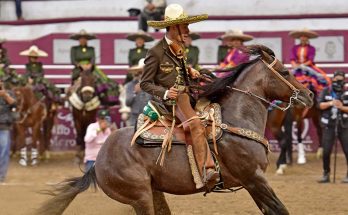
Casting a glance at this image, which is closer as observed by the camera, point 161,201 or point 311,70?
point 161,201

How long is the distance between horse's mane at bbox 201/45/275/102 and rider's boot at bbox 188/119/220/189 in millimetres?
490

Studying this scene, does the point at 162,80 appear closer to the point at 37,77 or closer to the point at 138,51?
the point at 138,51

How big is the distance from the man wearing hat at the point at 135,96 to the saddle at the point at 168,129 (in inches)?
320

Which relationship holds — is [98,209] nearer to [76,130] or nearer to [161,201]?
[161,201]

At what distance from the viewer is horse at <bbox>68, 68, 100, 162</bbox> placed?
1922 cm

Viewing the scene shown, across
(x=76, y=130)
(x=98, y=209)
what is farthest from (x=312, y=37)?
(x=98, y=209)

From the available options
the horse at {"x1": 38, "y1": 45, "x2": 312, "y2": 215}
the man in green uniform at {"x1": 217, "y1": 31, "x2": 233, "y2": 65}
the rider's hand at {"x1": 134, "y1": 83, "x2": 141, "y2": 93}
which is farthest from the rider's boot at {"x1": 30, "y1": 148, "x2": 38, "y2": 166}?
the horse at {"x1": 38, "y1": 45, "x2": 312, "y2": 215}

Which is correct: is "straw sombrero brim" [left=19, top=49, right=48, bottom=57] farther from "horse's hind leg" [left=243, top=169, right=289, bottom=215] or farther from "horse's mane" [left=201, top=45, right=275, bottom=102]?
"horse's hind leg" [left=243, top=169, right=289, bottom=215]

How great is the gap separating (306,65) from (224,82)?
9.11 metres

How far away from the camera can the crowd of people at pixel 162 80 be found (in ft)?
29.6

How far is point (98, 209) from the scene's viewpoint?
39.7 feet

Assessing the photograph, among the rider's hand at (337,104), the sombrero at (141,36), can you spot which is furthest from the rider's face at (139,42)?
the rider's hand at (337,104)

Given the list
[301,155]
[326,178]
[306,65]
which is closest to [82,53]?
[306,65]

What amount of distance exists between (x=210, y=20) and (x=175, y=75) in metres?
12.9
